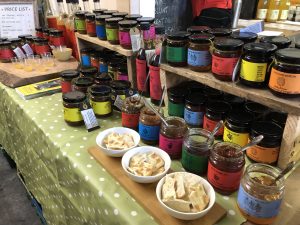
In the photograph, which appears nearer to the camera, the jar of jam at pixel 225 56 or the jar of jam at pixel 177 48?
the jar of jam at pixel 225 56

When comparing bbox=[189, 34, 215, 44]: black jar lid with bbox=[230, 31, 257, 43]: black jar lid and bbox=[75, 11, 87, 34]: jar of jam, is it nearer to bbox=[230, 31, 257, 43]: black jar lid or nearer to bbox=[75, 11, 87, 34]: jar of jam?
bbox=[230, 31, 257, 43]: black jar lid

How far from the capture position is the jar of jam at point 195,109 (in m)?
0.94

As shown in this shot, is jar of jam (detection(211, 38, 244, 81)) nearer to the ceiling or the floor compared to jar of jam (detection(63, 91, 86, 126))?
nearer to the ceiling

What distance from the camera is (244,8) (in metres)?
2.12

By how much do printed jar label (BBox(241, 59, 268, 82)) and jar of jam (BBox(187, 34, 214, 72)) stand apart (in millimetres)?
140

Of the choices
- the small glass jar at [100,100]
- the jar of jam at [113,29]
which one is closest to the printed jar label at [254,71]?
the small glass jar at [100,100]

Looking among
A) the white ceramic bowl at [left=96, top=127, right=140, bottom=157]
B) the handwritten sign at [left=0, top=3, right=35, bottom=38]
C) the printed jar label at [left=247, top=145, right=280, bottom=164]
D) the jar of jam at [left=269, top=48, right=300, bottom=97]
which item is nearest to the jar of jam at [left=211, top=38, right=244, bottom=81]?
the jar of jam at [left=269, top=48, right=300, bottom=97]

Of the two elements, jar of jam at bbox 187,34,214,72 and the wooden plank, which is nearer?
the wooden plank

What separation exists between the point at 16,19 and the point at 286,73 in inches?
73.1

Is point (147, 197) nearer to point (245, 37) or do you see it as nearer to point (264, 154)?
point (264, 154)

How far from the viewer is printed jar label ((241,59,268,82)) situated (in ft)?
2.33

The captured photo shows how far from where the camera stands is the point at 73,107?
1.02 metres

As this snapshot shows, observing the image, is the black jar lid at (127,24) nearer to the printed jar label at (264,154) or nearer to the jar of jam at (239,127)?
the jar of jam at (239,127)

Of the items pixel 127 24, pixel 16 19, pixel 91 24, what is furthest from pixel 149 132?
pixel 16 19
